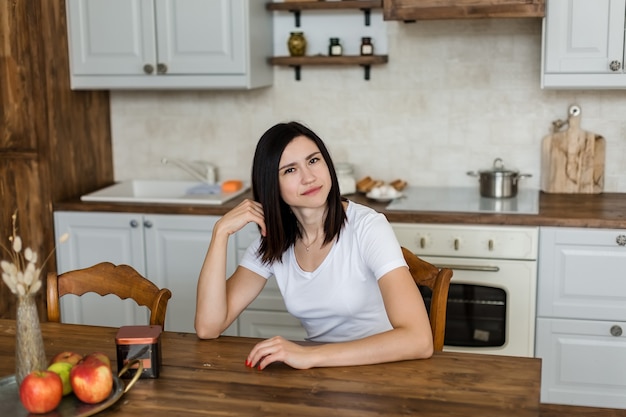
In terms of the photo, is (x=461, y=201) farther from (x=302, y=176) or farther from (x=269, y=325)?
(x=302, y=176)

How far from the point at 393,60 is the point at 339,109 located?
33cm

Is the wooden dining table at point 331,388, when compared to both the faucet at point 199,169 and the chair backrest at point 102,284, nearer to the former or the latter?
the chair backrest at point 102,284

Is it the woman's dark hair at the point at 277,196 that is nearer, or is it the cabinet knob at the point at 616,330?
the woman's dark hair at the point at 277,196

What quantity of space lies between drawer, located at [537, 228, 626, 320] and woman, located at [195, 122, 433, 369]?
3.85 feet

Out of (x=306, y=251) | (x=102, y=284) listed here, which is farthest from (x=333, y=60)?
(x=102, y=284)

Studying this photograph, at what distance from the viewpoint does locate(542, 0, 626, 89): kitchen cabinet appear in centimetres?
327

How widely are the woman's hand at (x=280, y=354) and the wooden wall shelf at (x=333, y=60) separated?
204 cm

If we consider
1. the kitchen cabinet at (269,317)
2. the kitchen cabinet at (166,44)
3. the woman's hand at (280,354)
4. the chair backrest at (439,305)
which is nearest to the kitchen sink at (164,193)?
the kitchen cabinet at (269,317)

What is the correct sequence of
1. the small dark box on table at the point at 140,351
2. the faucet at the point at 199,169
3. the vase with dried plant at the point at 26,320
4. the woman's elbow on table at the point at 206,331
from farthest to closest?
the faucet at the point at 199,169, the woman's elbow on table at the point at 206,331, the small dark box on table at the point at 140,351, the vase with dried plant at the point at 26,320

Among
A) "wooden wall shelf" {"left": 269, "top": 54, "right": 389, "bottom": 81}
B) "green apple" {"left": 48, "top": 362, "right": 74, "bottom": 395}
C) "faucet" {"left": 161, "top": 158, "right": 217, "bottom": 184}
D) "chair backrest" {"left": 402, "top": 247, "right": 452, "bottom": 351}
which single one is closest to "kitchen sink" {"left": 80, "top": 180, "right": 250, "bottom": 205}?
"faucet" {"left": 161, "top": 158, "right": 217, "bottom": 184}

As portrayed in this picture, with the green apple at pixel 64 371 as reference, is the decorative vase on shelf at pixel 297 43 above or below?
above

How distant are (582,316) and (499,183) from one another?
65 cm

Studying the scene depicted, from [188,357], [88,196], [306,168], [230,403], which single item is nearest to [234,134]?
[88,196]

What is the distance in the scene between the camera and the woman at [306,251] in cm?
220
